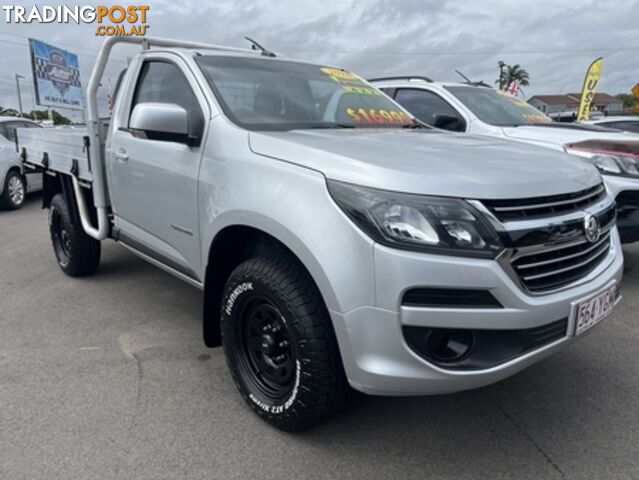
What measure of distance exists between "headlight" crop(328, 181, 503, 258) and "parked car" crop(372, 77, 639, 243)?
281 cm

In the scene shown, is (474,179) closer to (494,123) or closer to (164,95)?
(164,95)

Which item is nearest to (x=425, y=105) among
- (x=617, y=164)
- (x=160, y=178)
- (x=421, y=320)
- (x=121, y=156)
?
(x=617, y=164)

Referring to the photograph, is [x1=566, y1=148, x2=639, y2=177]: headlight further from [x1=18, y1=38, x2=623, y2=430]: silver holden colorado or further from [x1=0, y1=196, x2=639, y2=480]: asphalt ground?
[x1=18, y1=38, x2=623, y2=430]: silver holden colorado

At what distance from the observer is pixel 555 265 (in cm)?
210

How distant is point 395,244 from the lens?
6.17 ft

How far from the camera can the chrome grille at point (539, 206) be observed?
1.95m

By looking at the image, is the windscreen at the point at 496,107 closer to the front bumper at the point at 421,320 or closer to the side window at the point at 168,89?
the side window at the point at 168,89

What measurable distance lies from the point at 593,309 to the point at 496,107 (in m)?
4.25

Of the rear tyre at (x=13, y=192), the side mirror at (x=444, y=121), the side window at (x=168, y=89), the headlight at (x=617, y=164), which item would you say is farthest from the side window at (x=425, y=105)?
the rear tyre at (x=13, y=192)

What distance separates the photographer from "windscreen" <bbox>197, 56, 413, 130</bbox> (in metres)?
2.91

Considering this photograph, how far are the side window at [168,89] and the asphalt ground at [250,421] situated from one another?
147cm

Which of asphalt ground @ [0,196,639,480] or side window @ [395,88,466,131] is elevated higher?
side window @ [395,88,466,131]

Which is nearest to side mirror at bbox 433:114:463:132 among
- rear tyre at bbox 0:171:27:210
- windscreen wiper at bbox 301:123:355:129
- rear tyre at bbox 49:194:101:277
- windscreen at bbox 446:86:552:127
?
windscreen at bbox 446:86:552:127

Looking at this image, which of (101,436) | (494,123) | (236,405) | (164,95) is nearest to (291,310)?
(236,405)
